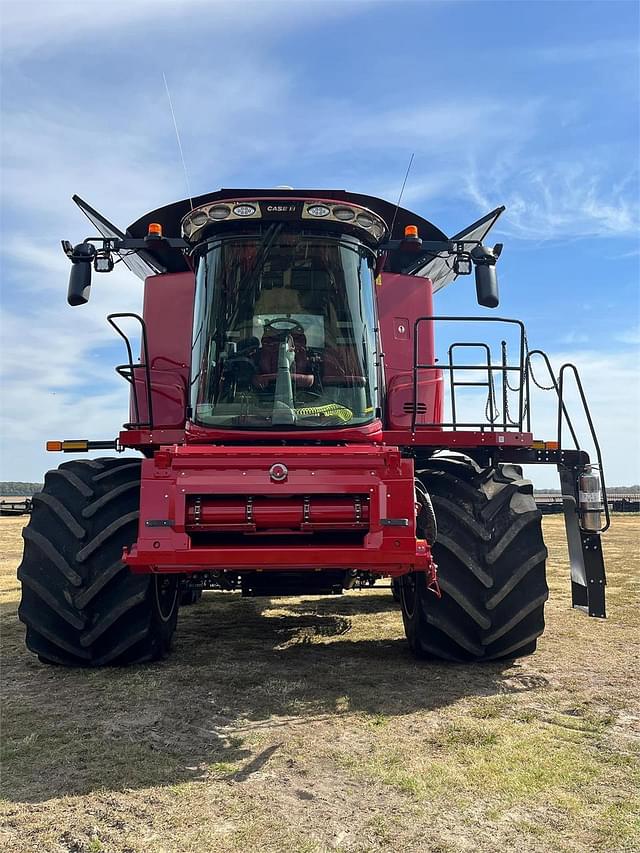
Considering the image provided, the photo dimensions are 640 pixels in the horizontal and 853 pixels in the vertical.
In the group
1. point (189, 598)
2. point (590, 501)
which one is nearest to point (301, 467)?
point (590, 501)

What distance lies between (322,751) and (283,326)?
2.99 meters

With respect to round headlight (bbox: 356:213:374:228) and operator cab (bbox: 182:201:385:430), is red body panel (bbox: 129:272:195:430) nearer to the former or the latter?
operator cab (bbox: 182:201:385:430)

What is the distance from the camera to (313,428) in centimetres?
526

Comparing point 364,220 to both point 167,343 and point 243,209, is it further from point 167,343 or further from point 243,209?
point 167,343

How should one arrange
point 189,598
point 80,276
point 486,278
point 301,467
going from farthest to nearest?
point 189,598
point 486,278
point 80,276
point 301,467

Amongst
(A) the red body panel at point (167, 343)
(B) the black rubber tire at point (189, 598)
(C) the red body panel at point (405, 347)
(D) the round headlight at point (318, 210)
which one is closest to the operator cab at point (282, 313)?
(D) the round headlight at point (318, 210)

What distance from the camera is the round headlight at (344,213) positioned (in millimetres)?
5496

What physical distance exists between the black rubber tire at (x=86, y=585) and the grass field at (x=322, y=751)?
20 cm

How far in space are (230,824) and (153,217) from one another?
232 inches

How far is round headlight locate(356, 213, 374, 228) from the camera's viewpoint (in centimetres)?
558

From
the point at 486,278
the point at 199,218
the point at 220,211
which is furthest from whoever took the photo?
the point at 486,278

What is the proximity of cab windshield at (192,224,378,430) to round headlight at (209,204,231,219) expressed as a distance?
203mm

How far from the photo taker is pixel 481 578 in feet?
17.1

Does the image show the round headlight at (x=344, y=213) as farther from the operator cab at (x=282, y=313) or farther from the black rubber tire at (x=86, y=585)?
the black rubber tire at (x=86, y=585)
